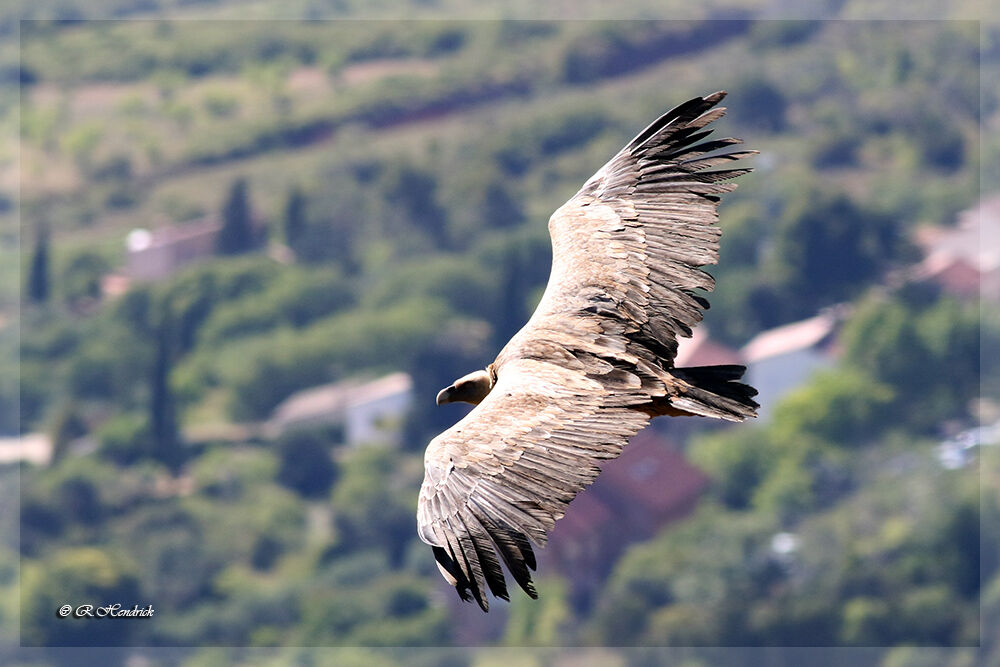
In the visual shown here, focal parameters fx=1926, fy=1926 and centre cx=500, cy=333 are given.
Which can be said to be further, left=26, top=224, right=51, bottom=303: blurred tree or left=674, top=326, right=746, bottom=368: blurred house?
left=26, top=224, right=51, bottom=303: blurred tree

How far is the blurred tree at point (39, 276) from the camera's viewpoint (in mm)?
155750

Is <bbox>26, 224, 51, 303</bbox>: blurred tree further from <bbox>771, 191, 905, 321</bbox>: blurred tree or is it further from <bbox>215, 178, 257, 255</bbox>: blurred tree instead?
<bbox>771, 191, 905, 321</bbox>: blurred tree

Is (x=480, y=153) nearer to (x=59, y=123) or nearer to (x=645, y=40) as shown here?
(x=645, y=40)

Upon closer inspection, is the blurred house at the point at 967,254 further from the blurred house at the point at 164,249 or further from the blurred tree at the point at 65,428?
the blurred tree at the point at 65,428

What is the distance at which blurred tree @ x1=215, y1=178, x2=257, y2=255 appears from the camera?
16088cm

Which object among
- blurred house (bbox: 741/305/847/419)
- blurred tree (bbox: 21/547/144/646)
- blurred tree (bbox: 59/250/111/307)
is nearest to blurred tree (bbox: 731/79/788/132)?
blurred house (bbox: 741/305/847/419)

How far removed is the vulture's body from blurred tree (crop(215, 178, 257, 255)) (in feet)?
484

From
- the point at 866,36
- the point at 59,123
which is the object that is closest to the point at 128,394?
the point at 59,123

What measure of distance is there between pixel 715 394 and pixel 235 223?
149 metres

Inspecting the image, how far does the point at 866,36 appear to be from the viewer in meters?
185

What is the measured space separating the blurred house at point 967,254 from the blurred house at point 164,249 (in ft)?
191

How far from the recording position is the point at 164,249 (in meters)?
160

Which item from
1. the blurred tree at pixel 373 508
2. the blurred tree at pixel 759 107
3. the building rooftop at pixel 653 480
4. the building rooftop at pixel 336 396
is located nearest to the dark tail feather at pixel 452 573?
the blurred tree at pixel 373 508

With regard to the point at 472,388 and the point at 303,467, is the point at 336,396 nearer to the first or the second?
the point at 303,467
